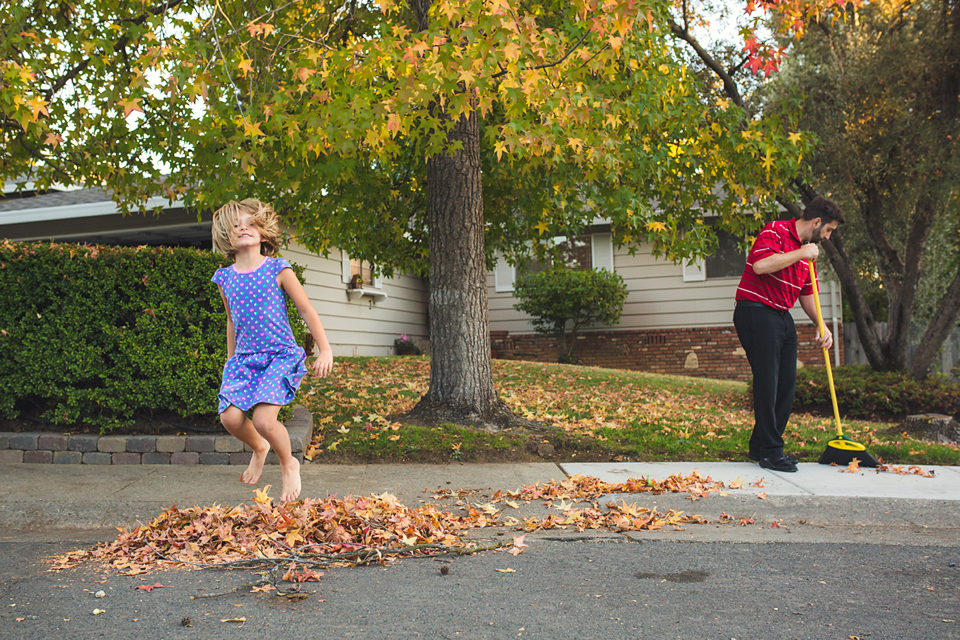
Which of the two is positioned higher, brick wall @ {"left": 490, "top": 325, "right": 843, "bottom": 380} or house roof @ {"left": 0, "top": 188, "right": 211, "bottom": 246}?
house roof @ {"left": 0, "top": 188, "right": 211, "bottom": 246}

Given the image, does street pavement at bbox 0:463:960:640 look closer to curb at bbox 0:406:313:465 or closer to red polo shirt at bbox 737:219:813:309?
curb at bbox 0:406:313:465

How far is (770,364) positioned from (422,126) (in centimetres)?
331

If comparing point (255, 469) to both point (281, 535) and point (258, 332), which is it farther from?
point (258, 332)

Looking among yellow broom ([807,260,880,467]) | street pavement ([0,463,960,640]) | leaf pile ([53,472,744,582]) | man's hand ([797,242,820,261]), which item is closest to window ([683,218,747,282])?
yellow broom ([807,260,880,467])

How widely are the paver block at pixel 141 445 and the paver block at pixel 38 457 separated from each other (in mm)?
609

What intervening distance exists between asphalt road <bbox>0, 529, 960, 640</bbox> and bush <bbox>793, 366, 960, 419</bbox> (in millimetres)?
6098

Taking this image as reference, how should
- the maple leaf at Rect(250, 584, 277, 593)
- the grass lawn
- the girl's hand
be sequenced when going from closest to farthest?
the maple leaf at Rect(250, 584, 277, 593)
the girl's hand
the grass lawn

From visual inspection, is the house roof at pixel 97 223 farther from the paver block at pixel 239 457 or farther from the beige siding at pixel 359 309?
the paver block at pixel 239 457

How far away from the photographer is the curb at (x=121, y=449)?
17.9 ft

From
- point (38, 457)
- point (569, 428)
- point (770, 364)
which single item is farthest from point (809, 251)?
point (38, 457)

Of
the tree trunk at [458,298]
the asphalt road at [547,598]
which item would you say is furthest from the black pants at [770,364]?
the tree trunk at [458,298]

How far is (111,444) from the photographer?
5.48 meters

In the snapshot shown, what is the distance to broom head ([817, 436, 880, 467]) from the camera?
536 cm

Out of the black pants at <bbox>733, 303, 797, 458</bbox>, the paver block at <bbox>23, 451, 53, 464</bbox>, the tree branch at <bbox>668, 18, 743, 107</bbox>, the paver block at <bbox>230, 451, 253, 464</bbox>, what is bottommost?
the paver block at <bbox>230, 451, 253, 464</bbox>
